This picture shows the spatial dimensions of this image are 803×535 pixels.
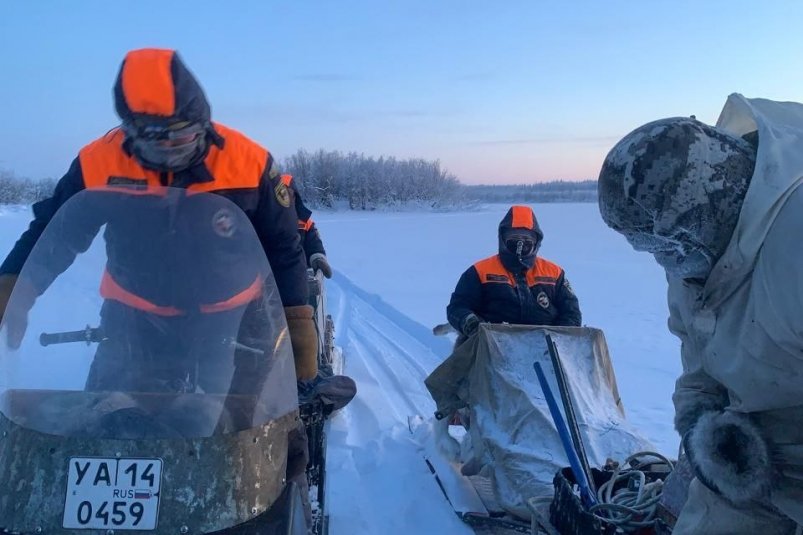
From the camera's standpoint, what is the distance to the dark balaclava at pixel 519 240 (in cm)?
512

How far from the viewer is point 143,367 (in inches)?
81.7

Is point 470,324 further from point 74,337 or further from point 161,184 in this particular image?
point 74,337

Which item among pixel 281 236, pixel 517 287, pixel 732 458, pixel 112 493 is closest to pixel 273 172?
pixel 281 236

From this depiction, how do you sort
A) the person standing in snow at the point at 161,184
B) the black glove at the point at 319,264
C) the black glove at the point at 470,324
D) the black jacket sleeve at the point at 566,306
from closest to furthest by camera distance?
the person standing in snow at the point at 161,184, the black glove at the point at 470,324, the black jacket sleeve at the point at 566,306, the black glove at the point at 319,264

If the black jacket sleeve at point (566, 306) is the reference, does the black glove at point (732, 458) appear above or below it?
above

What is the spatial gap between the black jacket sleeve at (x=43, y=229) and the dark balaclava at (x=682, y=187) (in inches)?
62.1

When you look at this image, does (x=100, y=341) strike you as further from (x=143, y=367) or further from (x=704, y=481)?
(x=704, y=481)

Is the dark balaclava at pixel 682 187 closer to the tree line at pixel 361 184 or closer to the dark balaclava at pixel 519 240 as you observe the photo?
the dark balaclava at pixel 519 240

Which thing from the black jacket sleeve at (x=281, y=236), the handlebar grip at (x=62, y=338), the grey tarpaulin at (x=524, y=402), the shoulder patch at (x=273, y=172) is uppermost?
the shoulder patch at (x=273, y=172)

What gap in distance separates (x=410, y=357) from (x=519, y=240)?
8.29ft

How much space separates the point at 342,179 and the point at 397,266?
41.2 metres

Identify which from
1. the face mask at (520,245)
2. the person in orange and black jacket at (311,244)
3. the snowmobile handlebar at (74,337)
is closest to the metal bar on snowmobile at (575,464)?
the snowmobile handlebar at (74,337)

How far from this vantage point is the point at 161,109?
2.28m

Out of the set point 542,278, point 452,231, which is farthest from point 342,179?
point 542,278
